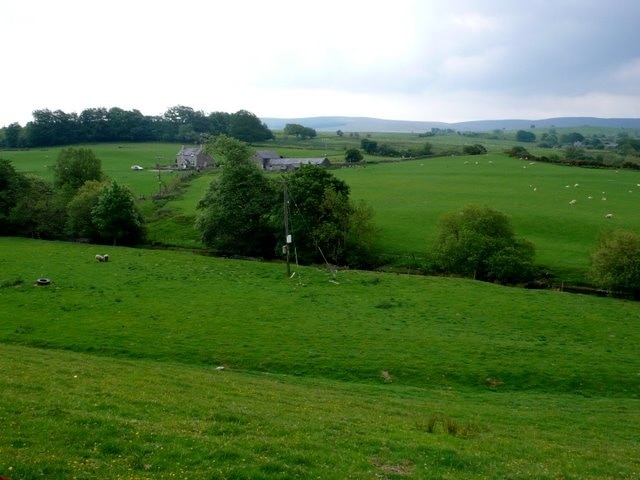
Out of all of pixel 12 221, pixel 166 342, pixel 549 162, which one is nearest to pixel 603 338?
pixel 166 342

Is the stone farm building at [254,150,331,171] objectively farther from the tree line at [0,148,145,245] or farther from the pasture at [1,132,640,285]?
the tree line at [0,148,145,245]

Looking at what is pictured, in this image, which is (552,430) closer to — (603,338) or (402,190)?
(603,338)

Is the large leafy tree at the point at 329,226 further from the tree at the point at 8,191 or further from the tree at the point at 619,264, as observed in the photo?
the tree at the point at 8,191

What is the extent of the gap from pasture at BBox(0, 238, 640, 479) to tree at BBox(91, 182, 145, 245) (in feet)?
35.9

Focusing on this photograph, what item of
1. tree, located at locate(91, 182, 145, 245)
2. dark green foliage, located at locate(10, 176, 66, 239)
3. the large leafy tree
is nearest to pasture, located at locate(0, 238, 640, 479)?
the large leafy tree

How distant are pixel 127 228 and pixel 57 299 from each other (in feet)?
101

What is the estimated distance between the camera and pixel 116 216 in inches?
2601

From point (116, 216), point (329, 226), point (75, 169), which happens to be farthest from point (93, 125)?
point (329, 226)

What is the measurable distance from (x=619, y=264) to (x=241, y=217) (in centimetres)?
3978

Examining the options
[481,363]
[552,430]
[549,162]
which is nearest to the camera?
[552,430]

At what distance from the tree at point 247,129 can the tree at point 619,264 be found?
152028mm

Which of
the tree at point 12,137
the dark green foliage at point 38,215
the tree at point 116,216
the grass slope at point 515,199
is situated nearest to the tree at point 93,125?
the tree at point 12,137

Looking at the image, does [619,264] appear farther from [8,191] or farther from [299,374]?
[8,191]

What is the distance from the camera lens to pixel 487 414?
70.3 feet
